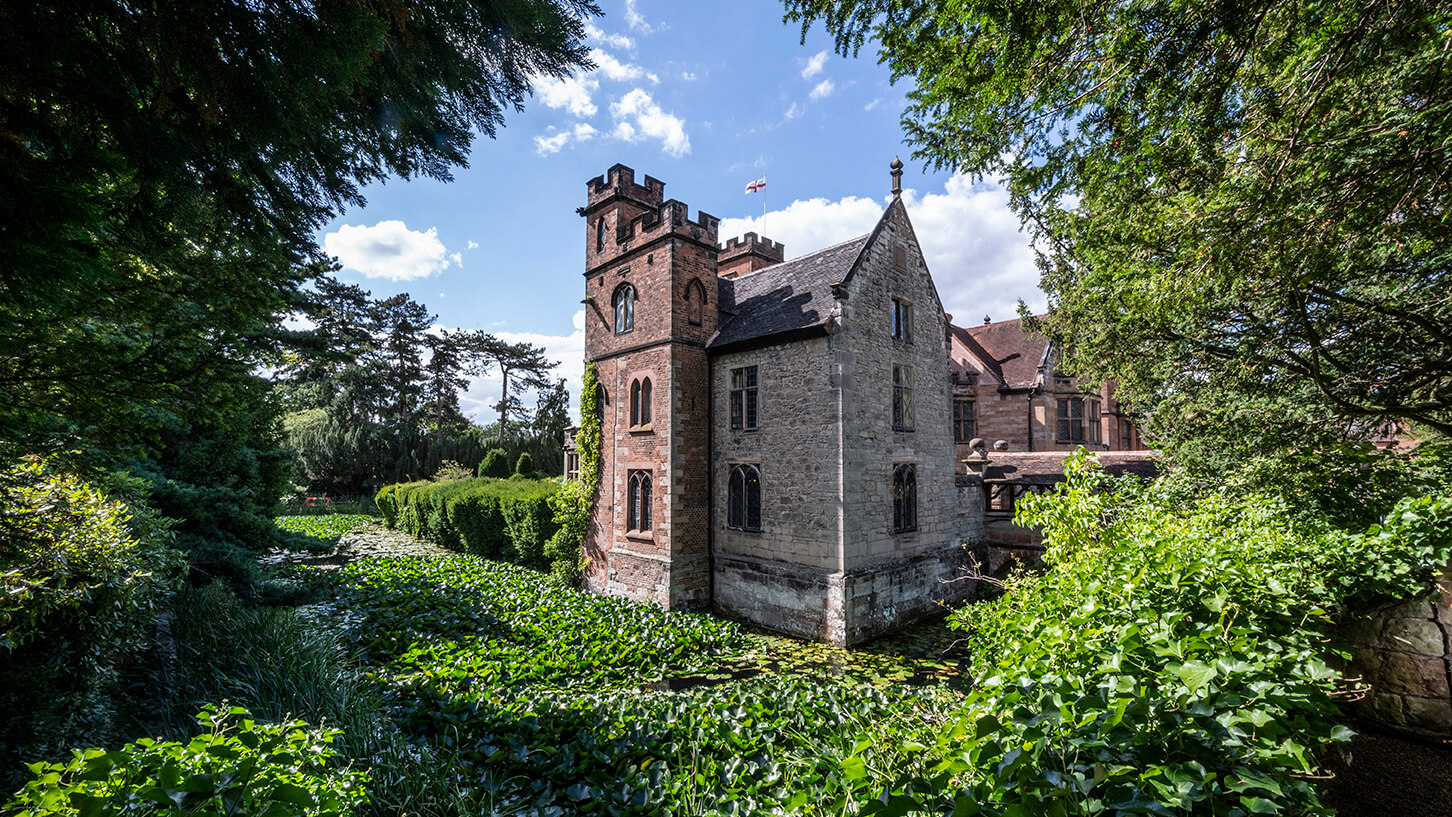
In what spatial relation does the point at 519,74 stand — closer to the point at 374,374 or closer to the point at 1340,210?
the point at 1340,210

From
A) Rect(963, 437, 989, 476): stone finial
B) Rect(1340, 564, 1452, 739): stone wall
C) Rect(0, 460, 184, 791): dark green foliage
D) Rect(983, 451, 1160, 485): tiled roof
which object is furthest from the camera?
Rect(963, 437, 989, 476): stone finial

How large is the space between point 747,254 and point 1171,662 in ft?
61.9

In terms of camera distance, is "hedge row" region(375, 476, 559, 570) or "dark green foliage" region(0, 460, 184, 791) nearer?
"dark green foliage" region(0, 460, 184, 791)

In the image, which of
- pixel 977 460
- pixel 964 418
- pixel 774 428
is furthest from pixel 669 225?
pixel 964 418

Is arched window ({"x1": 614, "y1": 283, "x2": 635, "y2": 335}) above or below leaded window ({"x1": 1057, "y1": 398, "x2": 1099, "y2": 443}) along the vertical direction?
above

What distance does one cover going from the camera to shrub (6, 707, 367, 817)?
2068 millimetres

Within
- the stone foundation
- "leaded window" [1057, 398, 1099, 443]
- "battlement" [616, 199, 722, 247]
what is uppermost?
"battlement" [616, 199, 722, 247]

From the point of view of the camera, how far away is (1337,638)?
13.1 feet

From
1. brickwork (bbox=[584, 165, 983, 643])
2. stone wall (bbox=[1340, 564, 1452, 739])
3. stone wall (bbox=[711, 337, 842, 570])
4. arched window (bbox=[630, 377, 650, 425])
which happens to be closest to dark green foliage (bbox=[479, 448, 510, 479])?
brickwork (bbox=[584, 165, 983, 643])

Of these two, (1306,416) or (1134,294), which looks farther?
(1306,416)

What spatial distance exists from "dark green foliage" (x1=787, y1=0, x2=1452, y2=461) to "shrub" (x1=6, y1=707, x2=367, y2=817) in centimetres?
577

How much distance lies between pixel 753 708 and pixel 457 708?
3753 mm

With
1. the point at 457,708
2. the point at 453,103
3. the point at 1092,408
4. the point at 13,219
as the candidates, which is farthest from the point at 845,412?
the point at 1092,408

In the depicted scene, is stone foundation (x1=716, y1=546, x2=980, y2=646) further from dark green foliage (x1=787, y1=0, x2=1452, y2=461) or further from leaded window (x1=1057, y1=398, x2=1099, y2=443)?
leaded window (x1=1057, y1=398, x2=1099, y2=443)
